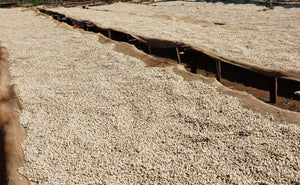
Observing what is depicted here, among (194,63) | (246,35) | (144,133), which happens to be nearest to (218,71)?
(194,63)

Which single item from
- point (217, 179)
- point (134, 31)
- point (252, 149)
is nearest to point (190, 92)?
point (252, 149)

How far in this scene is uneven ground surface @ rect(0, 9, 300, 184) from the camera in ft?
17.3

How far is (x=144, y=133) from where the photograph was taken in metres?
6.56

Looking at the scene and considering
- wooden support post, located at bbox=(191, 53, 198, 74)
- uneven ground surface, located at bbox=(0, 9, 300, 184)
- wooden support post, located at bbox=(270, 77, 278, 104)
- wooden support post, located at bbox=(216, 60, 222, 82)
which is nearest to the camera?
uneven ground surface, located at bbox=(0, 9, 300, 184)

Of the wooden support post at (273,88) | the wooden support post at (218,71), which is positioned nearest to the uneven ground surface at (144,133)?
the wooden support post at (273,88)

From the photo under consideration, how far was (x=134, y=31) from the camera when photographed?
1650 centimetres

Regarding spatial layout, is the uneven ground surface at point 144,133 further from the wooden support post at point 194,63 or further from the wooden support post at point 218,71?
the wooden support post at point 218,71

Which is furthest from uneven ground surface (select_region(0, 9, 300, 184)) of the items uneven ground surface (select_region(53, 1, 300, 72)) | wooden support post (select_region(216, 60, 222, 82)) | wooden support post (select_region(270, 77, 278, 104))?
uneven ground surface (select_region(53, 1, 300, 72))

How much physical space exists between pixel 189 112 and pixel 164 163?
1963mm

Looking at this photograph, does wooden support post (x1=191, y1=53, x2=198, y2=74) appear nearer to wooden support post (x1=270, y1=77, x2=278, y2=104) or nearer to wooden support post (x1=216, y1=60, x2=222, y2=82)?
wooden support post (x1=216, y1=60, x2=222, y2=82)

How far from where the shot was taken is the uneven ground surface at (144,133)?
17.3 ft

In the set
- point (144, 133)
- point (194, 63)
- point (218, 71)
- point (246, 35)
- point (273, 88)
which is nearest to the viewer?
point (144, 133)

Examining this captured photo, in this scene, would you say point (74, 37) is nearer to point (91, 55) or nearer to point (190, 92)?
point (91, 55)

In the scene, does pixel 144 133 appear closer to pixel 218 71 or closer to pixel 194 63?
pixel 218 71
